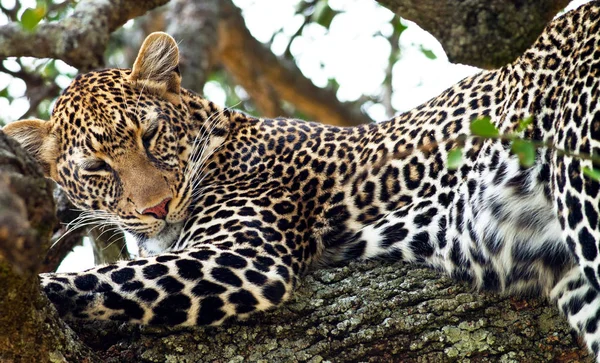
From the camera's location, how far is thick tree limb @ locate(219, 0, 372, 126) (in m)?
11.5

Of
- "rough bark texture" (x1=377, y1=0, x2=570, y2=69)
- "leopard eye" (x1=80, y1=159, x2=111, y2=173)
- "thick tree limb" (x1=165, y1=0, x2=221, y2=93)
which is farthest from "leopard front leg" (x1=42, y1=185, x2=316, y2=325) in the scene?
"thick tree limb" (x1=165, y1=0, x2=221, y2=93)

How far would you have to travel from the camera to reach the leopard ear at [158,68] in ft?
21.0

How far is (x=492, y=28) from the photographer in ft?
11.7

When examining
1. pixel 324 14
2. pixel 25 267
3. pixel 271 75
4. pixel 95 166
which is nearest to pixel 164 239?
pixel 95 166

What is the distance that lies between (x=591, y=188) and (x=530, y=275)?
0.75 m

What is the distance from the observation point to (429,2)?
378 centimetres

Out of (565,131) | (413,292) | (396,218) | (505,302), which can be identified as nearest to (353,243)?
(396,218)

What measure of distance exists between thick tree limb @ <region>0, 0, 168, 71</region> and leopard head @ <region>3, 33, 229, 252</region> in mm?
454

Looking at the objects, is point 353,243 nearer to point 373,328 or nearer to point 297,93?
point 373,328

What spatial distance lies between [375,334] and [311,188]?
1640 millimetres

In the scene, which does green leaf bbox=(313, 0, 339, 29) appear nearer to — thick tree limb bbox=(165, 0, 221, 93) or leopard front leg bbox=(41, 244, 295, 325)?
thick tree limb bbox=(165, 0, 221, 93)

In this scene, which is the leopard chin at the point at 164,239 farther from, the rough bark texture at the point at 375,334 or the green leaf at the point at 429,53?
the green leaf at the point at 429,53

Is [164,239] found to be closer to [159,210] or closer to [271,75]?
[159,210]

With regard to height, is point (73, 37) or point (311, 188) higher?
Answer: point (73, 37)
